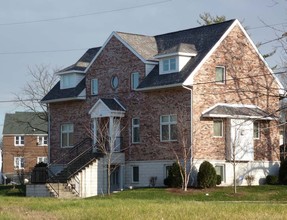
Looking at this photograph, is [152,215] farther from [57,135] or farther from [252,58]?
[57,135]

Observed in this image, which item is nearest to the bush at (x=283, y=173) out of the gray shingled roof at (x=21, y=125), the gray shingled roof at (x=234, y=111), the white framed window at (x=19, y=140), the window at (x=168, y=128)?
the gray shingled roof at (x=234, y=111)

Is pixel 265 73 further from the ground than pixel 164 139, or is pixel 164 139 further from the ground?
pixel 265 73

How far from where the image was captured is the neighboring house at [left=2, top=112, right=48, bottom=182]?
89.1 meters

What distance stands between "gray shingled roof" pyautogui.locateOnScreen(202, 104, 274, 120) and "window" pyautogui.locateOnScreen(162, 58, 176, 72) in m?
3.62

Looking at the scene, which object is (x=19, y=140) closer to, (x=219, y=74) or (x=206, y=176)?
(x=219, y=74)

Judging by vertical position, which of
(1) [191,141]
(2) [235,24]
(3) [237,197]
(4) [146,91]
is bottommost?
(3) [237,197]

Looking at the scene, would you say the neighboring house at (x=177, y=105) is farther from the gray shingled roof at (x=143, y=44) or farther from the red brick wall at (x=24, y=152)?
the red brick wall at (x=24, y=152)

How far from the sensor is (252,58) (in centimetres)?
4700

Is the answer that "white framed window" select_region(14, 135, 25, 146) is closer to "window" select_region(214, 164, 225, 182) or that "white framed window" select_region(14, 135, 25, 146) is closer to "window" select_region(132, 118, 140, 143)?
"window" select_region(132, 118, 140, 143)

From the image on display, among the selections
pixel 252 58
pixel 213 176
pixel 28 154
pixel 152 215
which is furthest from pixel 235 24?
pixel 28 154

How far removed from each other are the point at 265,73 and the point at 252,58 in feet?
4.67

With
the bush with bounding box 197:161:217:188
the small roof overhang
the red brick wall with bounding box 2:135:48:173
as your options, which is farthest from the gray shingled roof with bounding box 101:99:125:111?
the red brick wall with bounding box 2:135:48:173

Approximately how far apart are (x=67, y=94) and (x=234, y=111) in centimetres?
1348

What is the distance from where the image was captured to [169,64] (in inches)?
1773
